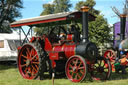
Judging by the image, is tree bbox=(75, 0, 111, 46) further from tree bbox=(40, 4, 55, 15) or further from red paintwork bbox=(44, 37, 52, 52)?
tree bbox=(40, 4, 55, 15)

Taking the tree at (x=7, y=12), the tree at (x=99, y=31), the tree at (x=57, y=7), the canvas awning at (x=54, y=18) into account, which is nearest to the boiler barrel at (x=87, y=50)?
the canvas awning at (x=54, y=18)

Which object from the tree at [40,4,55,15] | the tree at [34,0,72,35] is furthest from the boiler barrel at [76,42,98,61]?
the tree at [40,4,55,15]

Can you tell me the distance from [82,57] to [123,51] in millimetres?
3755

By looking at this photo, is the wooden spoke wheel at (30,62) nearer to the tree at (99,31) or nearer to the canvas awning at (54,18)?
the canvas awning at (54,18)

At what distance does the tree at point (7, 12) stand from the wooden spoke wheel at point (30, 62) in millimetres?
19467

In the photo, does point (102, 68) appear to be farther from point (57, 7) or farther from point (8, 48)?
point (57, 7)

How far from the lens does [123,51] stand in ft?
32.9

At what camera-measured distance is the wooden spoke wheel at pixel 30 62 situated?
771cm

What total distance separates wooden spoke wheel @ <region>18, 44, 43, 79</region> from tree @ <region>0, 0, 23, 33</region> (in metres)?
19.5

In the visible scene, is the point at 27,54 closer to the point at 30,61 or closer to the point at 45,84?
the point at 30,61

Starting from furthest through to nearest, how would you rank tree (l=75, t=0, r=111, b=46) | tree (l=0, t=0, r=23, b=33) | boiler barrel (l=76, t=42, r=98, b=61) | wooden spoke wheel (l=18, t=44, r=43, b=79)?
tree (l=0, t=0, r=23, b=33)
tree (l=75, t=0, r=111, b=46)
wooden spoke wheel (l=18, t=44, r=43, b=79)
boiler barrel (l=76, t=42, r=98, b=61)

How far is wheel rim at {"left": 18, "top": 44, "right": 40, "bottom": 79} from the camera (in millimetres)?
8039

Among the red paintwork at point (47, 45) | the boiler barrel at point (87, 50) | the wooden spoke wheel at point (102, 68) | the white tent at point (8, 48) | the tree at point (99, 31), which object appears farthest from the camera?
the tree at point (99, 31)

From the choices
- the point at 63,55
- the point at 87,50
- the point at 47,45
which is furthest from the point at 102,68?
the point at 47,45
